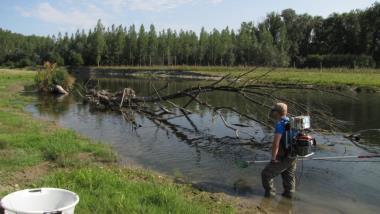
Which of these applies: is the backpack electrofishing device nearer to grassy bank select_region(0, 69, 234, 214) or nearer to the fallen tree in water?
grassy bank select_region(0, 69, 234, 214)

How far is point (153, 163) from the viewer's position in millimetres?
13391

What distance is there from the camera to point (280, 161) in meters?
10.1

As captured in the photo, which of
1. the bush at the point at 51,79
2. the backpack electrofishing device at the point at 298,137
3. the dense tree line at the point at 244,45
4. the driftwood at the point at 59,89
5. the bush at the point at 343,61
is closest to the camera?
the backpack electrofishing device at the point at 298,137

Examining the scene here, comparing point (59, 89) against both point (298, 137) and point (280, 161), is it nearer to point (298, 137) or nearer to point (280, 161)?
point (280, 161)

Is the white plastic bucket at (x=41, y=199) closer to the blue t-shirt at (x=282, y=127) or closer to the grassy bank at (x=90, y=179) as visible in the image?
the grassy bank at (x=90, y=179)

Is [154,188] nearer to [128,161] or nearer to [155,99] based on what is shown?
[128,161]

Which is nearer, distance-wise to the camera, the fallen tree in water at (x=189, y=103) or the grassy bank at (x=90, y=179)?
the grassy bank at (x=90, y=179)

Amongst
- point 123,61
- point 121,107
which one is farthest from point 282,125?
point 123,61

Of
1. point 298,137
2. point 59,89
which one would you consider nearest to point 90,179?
point 298,137

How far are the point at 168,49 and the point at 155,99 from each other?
3362 inches

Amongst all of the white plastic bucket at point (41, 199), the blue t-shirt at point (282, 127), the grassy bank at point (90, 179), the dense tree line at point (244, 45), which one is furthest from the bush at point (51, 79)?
the dense tree line at point (244, 45)

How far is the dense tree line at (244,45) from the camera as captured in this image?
9600 centimetres

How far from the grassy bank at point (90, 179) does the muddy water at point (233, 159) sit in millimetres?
1283

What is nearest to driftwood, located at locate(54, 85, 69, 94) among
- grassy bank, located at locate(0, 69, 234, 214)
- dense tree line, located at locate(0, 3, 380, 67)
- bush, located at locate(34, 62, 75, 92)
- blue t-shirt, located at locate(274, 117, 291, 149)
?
bush, located at locate(34, 62, 75, 92)
